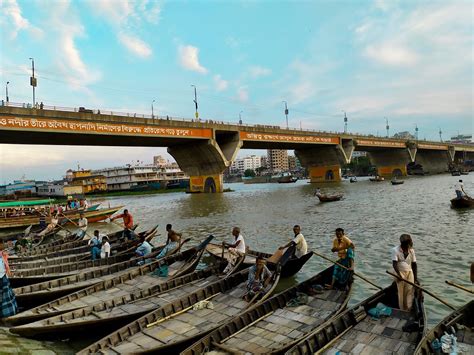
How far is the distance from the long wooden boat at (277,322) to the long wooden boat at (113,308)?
2.41m

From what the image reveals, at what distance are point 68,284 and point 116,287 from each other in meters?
1.76

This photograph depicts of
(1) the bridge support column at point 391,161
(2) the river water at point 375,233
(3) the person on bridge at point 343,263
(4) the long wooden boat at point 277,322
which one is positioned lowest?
(2) the river water at point 375,233

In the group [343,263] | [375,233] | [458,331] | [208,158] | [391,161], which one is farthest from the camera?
Result: [391,161]

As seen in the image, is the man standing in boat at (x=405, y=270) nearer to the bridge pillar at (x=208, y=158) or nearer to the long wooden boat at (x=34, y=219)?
the long wooden boat at (x=34, y=219)

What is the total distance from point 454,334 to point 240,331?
157 inches

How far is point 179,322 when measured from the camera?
288 inches

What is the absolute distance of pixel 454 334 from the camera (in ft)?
19.6

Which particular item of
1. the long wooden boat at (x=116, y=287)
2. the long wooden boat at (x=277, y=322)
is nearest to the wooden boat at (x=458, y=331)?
the long wooden boat at (x=277, y=322)

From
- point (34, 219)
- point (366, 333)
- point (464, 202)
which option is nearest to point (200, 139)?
point (34, 219)

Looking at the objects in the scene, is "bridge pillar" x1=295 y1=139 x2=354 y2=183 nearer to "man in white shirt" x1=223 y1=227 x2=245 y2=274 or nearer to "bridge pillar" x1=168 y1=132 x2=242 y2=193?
"bridge pillar" x1=168 y1=132 x2=242 y2=193

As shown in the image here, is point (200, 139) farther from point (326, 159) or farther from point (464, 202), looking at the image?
point (326, 159)

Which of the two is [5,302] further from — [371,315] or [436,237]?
[436,237]

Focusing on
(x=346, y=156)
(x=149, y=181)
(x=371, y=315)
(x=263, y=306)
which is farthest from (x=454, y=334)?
(x=149, y=181)

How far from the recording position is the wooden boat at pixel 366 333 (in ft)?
19.4
